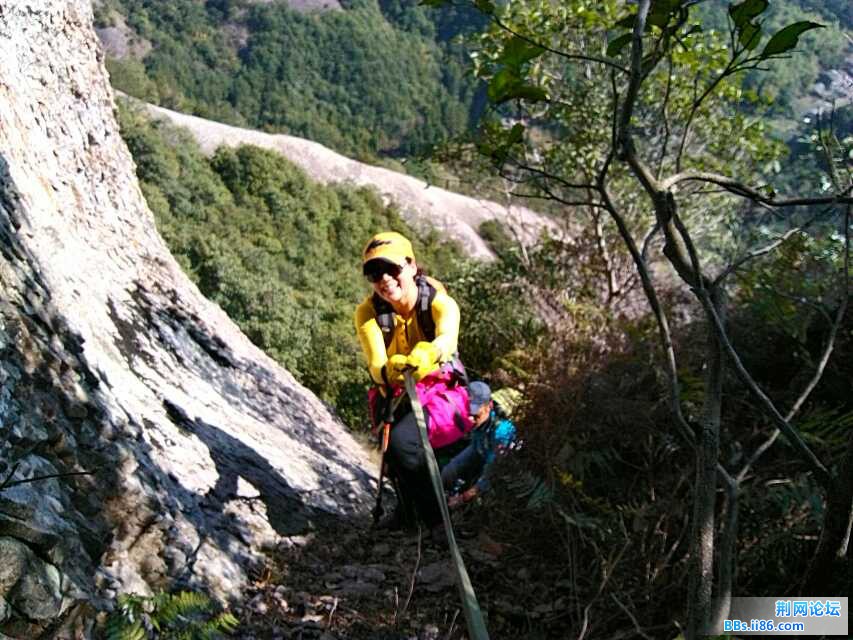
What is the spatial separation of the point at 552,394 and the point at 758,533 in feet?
4.82

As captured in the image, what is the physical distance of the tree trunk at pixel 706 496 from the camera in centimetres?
195

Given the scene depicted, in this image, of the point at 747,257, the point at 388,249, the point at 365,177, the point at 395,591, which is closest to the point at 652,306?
the point at 747,257

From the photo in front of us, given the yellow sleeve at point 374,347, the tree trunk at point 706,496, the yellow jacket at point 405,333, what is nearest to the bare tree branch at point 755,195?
the tree trunk at point 706,496

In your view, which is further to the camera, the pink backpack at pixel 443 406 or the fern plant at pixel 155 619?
the pink backpack at pixel 443 406

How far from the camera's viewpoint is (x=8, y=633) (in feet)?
6.71

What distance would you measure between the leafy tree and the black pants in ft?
4.85

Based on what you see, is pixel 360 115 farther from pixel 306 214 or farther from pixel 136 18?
pixel 306 214

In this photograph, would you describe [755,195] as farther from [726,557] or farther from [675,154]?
[675,154]

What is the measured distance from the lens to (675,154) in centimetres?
838

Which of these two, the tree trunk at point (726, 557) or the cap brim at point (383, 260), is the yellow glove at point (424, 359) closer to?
the cap brim at point (383, 260)

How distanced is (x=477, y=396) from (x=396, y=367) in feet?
2.47

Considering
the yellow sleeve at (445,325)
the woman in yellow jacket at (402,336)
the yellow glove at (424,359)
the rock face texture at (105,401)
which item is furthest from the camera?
the woman in yellow jacket at (402,336)

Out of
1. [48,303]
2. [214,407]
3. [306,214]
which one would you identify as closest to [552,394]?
[214,407]

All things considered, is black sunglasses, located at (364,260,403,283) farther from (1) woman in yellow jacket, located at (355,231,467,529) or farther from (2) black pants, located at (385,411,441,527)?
(2) black pants, located at (385,411,441,527)
